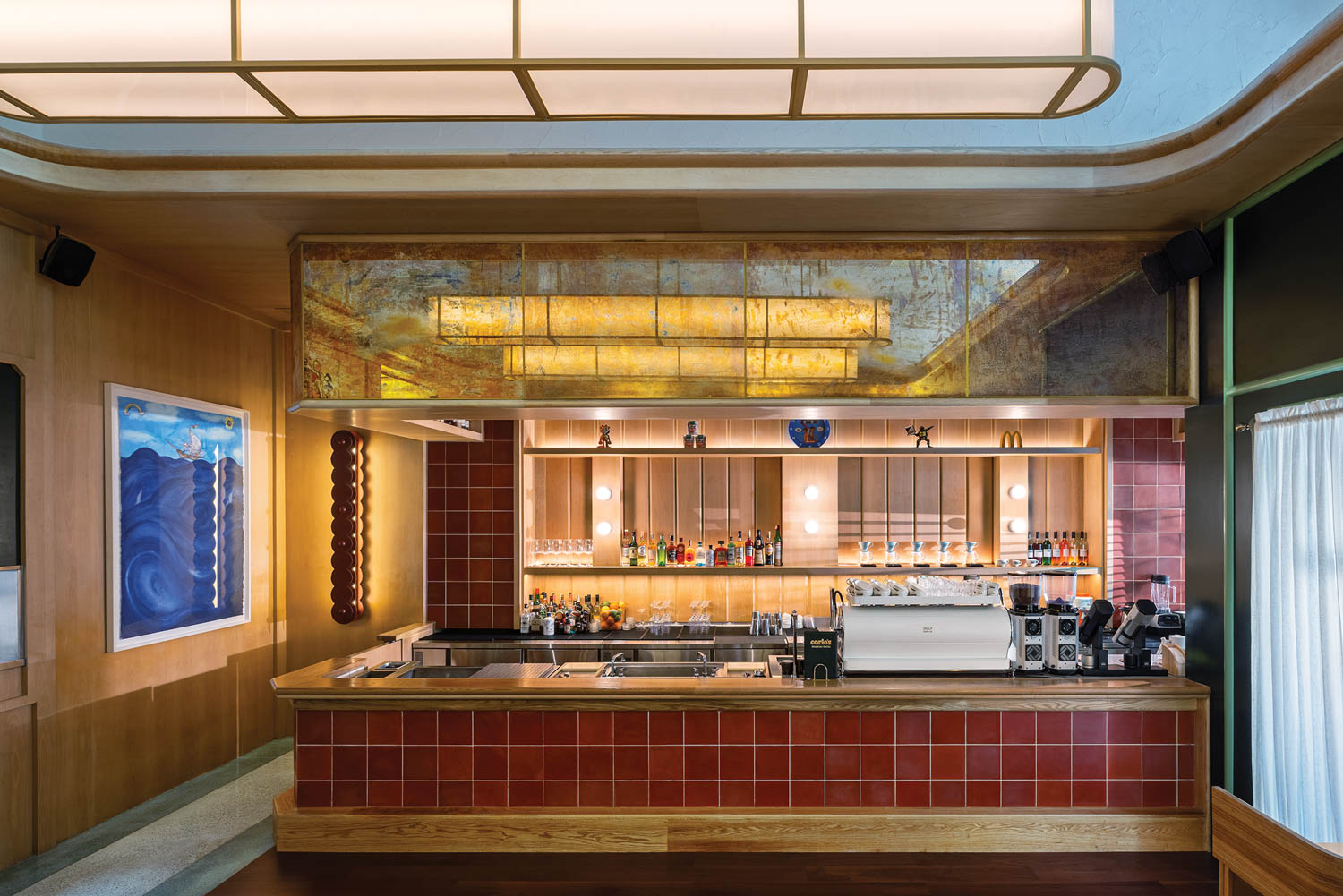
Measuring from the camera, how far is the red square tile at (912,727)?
423 cm

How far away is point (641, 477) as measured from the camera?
7070mm

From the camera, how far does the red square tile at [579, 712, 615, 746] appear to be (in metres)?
4.26

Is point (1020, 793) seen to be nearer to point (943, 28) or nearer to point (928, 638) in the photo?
point (928, 638)

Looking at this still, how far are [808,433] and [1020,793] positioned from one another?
3152 millimetres

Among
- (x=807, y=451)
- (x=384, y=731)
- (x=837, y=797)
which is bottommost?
(x=837, y=797)

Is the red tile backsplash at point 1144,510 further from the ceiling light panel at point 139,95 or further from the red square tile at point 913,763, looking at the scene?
the ceiling light panel at point 139,95

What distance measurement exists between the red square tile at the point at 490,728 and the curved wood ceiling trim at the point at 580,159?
2.56 m

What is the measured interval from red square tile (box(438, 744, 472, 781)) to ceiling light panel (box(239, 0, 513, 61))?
3314 mm

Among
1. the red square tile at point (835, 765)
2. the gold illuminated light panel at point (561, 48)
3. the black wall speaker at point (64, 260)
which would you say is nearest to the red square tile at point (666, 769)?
the red square tile at point (835, 765)

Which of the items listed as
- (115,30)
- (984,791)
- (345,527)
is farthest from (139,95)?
(345,527)

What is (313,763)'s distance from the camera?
4.29 meters

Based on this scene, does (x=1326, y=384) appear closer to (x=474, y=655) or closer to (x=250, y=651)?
(x=474, y=655)

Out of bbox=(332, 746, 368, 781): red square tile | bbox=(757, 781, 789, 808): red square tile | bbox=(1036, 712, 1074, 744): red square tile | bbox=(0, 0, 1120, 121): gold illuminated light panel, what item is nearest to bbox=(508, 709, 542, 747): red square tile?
bbox=(332, 746, 368, 781): red square tile

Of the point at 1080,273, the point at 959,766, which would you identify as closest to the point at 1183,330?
the point at 1080,273
